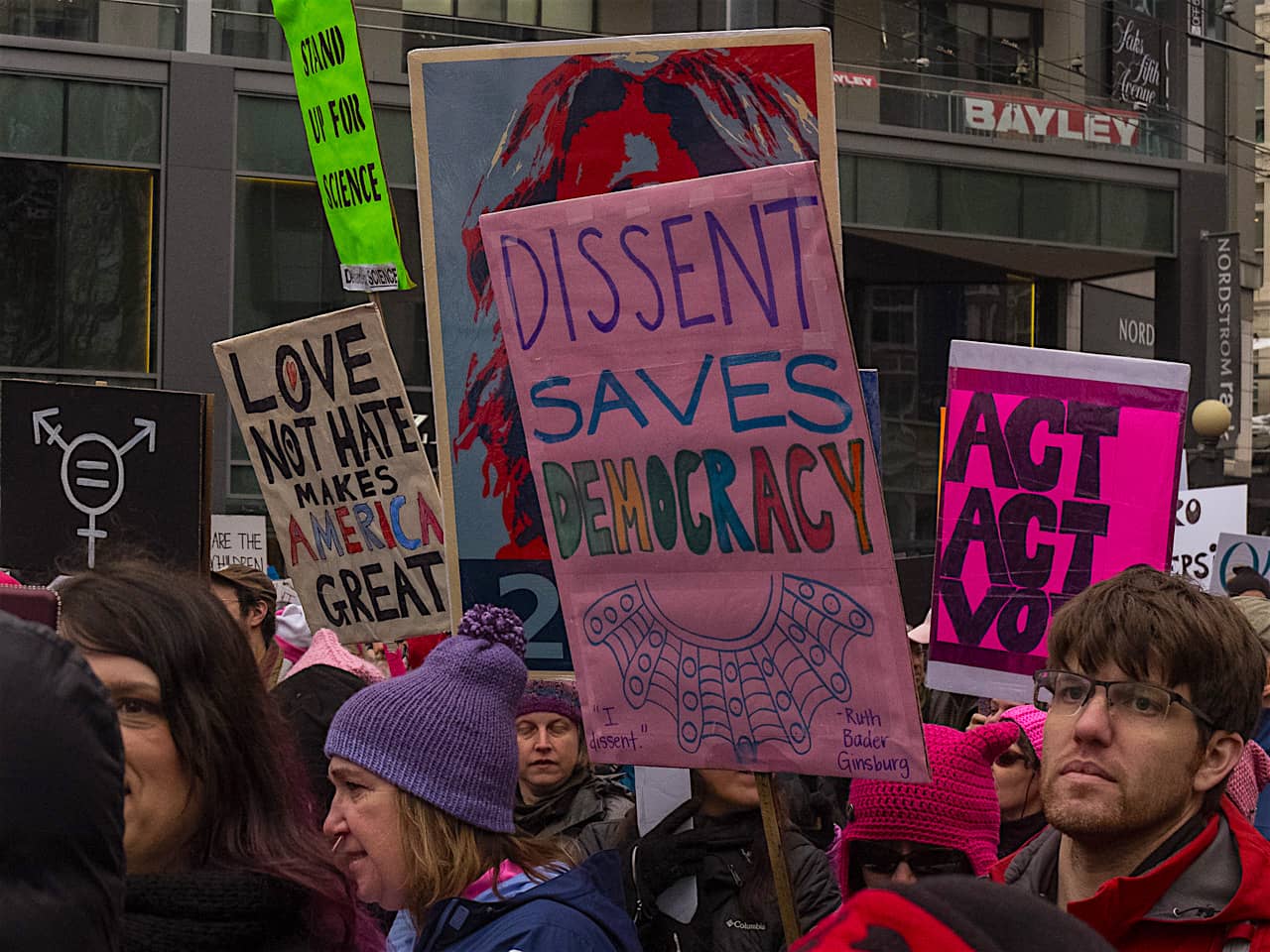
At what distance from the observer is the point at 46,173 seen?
20891mm

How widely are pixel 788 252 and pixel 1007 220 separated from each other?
2241 cm

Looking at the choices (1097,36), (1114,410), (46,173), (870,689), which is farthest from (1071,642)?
(1097,36)

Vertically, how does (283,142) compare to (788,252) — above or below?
above

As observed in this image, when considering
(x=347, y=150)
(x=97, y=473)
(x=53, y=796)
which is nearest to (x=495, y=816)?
(x=53, y=796)

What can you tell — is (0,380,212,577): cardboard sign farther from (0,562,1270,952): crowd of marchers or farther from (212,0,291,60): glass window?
(212,0,291,60): glass window

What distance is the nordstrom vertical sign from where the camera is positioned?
26031mm

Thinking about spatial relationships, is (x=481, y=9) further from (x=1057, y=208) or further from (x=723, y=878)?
(x=723, y=878)

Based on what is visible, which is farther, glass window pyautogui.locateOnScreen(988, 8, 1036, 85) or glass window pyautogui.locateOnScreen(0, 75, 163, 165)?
glass window pyautogui.locateOnScreen(988, 8, 1036, 85)

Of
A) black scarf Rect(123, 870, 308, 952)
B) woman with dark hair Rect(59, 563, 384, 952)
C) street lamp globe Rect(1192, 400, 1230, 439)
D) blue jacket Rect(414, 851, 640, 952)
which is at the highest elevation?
street lamp globe Rect(1192, 400, 1230, 439)

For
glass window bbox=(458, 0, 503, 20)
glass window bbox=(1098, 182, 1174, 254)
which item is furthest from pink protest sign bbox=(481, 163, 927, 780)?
glass window bbox=(1098, 182, 1174, 254)

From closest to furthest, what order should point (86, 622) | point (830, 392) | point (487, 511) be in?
point (86, 622), point (830, 392), point (487, 511)

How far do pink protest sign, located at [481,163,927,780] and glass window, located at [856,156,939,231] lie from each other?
823 inches

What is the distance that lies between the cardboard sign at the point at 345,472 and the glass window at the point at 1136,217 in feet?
68.3

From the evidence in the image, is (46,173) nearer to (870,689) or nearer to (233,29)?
(233,29)
